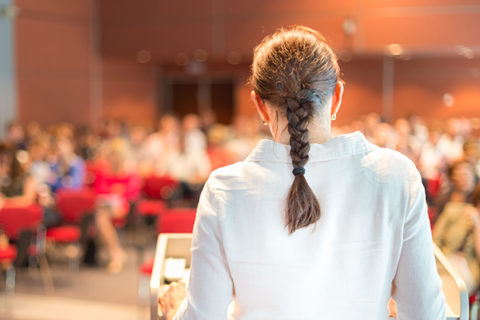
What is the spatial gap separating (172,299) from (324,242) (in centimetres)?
70

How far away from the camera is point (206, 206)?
4.29 feet

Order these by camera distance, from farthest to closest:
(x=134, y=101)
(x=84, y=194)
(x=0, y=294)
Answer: (x=134, y=101)
(x=84, y=194)
(x=0, y=294)

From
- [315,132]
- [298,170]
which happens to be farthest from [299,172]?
[315,132]

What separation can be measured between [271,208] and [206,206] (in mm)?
142

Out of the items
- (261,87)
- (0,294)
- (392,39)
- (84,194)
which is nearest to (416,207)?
(261,87)

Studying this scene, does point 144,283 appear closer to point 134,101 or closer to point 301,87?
point 301,87

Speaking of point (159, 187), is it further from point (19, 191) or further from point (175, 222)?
point (175, 222)

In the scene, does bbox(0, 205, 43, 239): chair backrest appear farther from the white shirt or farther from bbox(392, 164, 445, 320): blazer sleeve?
bbox(392, 164, 445, 320): blazer sleeve

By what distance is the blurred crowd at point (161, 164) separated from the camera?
5.59m

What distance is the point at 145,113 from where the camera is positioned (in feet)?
50.1

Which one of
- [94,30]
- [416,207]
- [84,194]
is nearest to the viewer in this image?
[416,207]

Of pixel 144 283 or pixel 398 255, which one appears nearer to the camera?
pixel 398 255

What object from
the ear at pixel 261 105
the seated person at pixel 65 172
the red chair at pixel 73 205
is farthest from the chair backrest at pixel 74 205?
the ear at pixel 261 105

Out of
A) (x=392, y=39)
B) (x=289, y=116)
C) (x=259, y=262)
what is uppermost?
(x=392, y=39)
